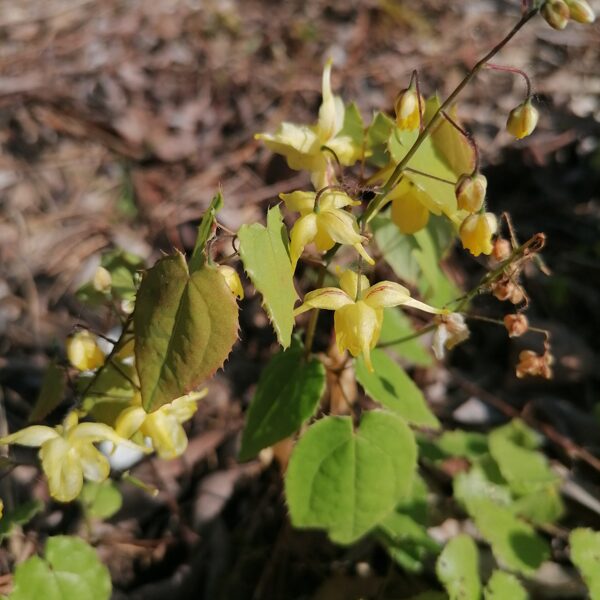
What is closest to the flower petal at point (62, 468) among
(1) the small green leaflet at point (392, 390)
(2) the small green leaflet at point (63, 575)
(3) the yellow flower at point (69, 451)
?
(3) the yellow flower at point (69, 451)

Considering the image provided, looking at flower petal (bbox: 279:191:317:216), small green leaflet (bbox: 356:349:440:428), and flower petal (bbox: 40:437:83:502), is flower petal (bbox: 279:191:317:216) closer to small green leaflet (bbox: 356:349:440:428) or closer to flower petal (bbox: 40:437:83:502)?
small green leaflet (bbox: 356:349:440:428)

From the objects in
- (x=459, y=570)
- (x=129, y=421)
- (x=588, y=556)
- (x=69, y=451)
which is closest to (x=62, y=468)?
(x=69, y=451)

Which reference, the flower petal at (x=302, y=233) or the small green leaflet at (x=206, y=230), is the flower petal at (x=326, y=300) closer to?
the flower petal at (x=302, y=233)

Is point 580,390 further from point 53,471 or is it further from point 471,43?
point 471,43

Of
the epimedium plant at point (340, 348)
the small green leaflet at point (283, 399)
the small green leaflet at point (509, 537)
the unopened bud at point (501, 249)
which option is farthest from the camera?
the small green leaflet at point (509, 537)

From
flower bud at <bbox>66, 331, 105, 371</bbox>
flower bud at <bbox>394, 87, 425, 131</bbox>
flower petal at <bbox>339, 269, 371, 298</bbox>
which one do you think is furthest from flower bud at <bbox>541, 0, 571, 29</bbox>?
flower bud at <bbox>66, 331, 105, 371</bbox>

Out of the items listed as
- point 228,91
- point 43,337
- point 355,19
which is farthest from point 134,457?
point 355,19

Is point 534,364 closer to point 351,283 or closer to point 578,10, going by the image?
point 351,283
